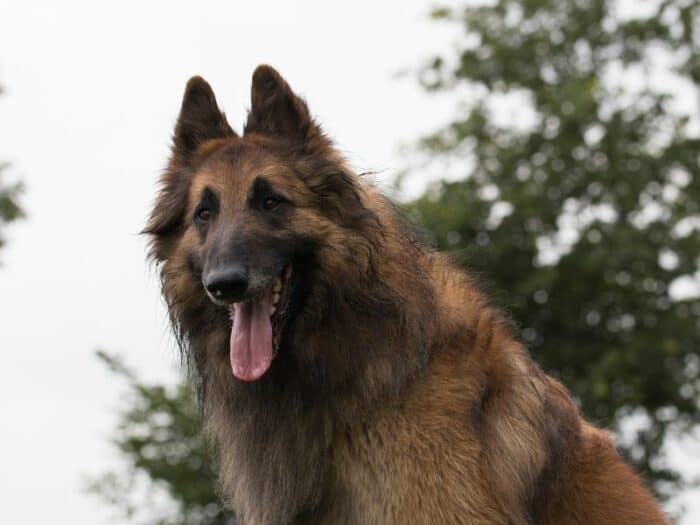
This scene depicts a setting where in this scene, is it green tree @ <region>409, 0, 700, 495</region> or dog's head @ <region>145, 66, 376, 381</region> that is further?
green tree @ <region>409, 0, 700, 495</region>

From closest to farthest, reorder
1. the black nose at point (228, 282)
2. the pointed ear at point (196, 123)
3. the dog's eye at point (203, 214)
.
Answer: the black nose at point (228, 282)
the dog's eye at point (203, 214)
the pointed ear at point (196, 123)

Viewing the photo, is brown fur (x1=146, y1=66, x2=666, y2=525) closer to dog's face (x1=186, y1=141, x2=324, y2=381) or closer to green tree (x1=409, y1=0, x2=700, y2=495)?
dog's face (x1=186, y1=141, x2=324, y2=381)

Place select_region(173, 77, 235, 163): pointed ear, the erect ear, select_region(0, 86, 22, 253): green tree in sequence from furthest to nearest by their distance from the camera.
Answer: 1. select_region(0, 86, 22, 253): green tree
2. select_region(173, 77, 235, 163): pointed ear
3. the erect ear

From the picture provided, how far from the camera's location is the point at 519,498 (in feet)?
19.7

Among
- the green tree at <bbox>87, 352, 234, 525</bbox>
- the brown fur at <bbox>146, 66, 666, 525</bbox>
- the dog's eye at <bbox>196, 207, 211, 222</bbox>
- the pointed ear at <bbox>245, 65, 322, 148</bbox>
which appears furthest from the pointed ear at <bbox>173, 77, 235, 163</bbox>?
the green tree at <bbox>87, 352, 234, 525</bbox>

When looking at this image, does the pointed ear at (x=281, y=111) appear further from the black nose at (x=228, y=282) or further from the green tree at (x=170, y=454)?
the green tree at (x=170, y=454)

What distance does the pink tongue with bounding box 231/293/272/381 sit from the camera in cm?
611

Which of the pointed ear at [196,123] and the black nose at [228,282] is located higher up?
the pointed ear at [196,123]

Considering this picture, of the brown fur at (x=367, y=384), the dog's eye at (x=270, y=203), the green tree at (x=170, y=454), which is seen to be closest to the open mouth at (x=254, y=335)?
the brown fur at (x=367, y=384)

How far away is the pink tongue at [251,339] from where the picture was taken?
611 centimetres

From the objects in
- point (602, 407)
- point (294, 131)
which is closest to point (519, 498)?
point (294, 131)

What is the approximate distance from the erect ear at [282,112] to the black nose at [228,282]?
0.95 m

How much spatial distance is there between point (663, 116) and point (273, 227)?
2472 centimetres

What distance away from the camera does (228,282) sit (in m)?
5.83
